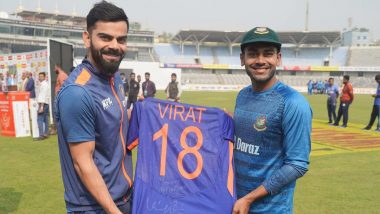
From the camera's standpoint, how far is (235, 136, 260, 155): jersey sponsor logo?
236 cm

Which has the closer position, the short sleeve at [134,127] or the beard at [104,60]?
the beard at [104,60]

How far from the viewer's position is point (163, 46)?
70.9 m

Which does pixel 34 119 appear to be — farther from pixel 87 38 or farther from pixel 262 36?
pixel 262 36

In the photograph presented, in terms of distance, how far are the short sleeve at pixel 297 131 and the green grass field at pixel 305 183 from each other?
3237 mm

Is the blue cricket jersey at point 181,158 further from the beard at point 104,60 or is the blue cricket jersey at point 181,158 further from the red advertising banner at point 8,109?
the red advertising banner at point 8,109

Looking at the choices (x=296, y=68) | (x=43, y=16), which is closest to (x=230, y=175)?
(x=296, y=68)

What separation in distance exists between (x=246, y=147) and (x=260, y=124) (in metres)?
0.20

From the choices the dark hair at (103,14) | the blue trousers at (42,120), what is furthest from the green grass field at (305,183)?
the dark hair at (103,14)

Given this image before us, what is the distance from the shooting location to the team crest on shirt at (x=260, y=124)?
2311mm

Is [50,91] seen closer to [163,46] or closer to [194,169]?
[194,169]

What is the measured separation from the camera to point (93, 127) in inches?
81.6

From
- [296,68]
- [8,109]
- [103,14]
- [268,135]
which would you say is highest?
[296,68]

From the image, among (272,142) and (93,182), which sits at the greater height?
(272,142)

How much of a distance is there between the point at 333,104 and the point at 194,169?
1384 cm
